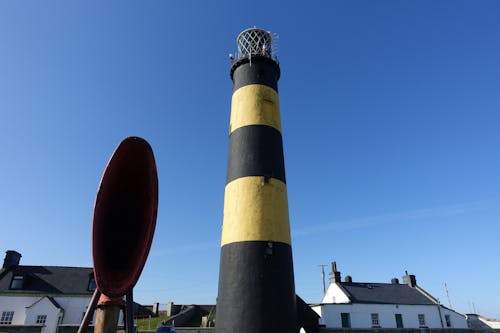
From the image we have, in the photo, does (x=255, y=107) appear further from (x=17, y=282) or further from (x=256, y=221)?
(x=17, y=282)

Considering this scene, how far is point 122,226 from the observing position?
16.6 ft

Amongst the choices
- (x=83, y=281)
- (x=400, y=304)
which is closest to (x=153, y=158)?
(x=83, y=281)

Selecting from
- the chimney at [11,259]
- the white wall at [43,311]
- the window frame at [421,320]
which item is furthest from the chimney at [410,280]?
the chimney at [11,259]

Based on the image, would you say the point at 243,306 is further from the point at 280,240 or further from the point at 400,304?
the point at 400,304

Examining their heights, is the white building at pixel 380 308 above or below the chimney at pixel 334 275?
below

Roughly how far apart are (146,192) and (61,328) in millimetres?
21654

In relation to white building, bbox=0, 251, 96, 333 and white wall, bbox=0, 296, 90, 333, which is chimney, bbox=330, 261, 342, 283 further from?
white wall, bbox=0, 296, 90, 333

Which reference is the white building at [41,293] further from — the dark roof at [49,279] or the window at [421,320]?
the window at [421,320]

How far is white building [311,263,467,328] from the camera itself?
110 ft

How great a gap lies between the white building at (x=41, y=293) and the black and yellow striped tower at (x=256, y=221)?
24713mm

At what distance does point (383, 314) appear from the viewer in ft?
114

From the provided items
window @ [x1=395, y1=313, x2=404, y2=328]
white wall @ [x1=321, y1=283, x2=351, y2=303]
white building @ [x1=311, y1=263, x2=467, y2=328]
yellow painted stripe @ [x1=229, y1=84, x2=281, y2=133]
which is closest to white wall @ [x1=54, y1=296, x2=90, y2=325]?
white building @ [x1=311, y1=263, x2=467, y2=328]

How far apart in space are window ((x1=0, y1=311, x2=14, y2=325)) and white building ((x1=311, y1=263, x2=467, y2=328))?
Result: 28920mm

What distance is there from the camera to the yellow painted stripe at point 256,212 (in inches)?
477
